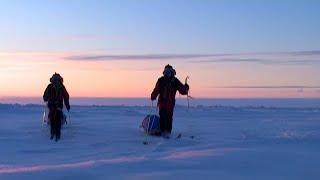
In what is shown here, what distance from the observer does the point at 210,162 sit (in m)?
9.88

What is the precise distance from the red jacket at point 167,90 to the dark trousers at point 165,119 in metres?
0.11

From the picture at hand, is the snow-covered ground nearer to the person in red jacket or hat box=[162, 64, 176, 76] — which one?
the person in red jacket

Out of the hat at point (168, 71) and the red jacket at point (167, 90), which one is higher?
the hat at point (168, 71)

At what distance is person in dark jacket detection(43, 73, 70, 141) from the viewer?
1783 cm

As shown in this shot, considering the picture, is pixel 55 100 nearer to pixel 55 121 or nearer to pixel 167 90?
pixel 55 121

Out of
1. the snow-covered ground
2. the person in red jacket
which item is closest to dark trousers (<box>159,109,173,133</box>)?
the person in red jacket

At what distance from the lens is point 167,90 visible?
17062 millimetres

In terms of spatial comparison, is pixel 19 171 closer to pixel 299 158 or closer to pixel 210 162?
pixel 210 162

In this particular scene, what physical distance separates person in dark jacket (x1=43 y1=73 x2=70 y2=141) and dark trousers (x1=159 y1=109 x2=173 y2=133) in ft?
9.19

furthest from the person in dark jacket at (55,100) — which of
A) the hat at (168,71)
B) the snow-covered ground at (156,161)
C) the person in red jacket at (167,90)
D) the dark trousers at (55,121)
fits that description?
the hat at (168,71)

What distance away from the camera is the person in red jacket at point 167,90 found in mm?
17047

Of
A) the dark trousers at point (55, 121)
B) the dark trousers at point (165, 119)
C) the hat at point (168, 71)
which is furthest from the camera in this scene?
the dark trousers at point (55, 121)

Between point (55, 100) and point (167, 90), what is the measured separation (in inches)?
126

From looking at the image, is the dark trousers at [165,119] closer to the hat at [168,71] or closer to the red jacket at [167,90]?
the red jacket at [167,90]
